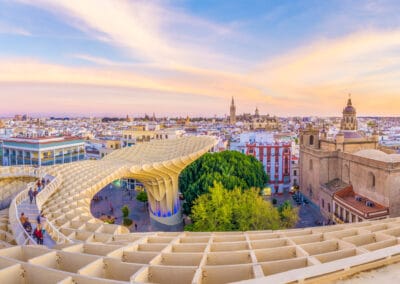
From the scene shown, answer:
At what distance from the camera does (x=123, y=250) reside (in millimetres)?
9812

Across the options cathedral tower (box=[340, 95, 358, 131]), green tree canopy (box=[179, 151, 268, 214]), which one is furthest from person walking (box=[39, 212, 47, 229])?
cathedral tower (box=[340, 95, 358, 131])

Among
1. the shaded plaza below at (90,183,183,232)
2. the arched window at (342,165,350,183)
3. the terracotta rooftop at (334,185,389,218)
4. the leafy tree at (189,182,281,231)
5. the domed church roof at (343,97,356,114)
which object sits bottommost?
the shaded plaza below at (90,183,183,232)

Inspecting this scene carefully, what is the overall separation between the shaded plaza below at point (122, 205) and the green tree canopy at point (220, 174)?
5057 millimetres

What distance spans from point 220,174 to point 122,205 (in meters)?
17.4

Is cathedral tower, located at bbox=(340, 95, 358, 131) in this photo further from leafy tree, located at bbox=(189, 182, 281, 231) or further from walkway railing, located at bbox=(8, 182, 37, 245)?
Result: walkway railing, located at bbox=(8, 182, 37, 245)

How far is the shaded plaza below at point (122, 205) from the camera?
3675 cm

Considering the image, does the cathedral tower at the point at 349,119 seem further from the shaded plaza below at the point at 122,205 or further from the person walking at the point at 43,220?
the person walking at the point at 43,220

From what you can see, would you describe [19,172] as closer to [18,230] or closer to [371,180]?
[18,230]

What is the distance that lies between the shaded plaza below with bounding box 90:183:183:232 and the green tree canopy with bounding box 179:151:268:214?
506cm

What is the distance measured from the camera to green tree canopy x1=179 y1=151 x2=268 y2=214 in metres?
33.4

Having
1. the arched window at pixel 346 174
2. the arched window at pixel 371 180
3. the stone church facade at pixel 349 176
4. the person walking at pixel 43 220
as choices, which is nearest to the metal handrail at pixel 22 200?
the person walking at pixel 43 220

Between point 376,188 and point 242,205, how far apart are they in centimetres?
1612

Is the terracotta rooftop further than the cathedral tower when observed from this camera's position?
No

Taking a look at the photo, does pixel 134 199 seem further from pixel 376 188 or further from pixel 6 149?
pixel 376 188
